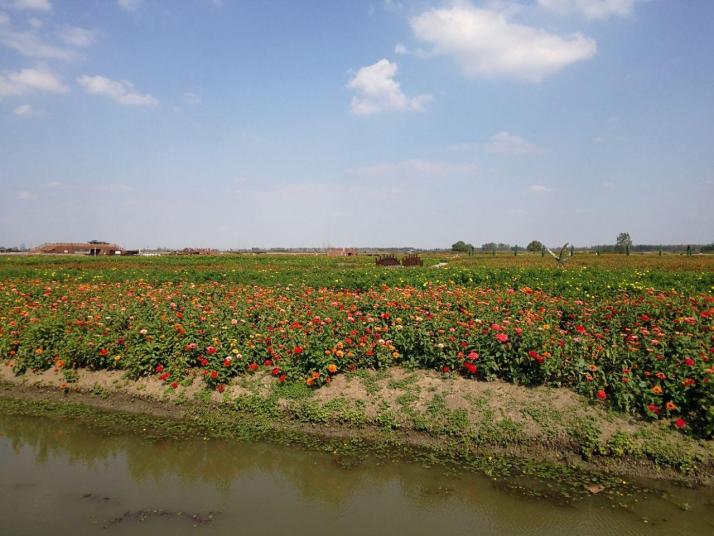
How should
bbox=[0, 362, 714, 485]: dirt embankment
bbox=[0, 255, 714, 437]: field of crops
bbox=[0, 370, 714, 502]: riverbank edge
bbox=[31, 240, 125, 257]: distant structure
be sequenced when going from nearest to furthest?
1. bbox=[0, 370, 714, 502]: riverbank edge
2. bbox=[0, 362, 714, 485]: dirt embankment
3. bbox=[0, 255, 714, 437]: field of crops
4. bbox=[31, 240, 125, 257]: distant structure

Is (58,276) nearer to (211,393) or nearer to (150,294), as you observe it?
(150,294)

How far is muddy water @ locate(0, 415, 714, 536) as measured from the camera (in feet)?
14.0

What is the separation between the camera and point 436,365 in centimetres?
721

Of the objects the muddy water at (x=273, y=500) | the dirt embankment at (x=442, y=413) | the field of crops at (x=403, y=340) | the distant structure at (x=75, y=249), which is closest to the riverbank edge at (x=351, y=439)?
the dirt embankment at (x=442, y=413)

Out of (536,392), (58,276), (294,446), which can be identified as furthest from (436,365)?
(58,276)

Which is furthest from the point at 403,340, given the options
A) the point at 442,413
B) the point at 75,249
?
the point at 75,249

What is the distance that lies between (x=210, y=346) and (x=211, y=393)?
0.84m

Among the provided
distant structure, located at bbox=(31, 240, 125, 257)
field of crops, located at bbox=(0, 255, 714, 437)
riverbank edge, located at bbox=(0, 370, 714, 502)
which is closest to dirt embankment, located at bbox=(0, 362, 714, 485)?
riverbank edge, located at bbox=(0, 370, 714, 502)

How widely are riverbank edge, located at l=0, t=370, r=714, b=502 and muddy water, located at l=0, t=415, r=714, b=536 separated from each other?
22cm

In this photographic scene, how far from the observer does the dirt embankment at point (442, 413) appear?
208 inches

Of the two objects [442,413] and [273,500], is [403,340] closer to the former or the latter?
[442,413]

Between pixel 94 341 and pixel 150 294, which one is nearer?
pixel 94 341

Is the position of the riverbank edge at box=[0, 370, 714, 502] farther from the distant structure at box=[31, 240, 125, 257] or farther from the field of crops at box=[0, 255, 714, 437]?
the distant structure at box=[31, 240, 125, 257]

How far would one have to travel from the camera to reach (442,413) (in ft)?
20.4
